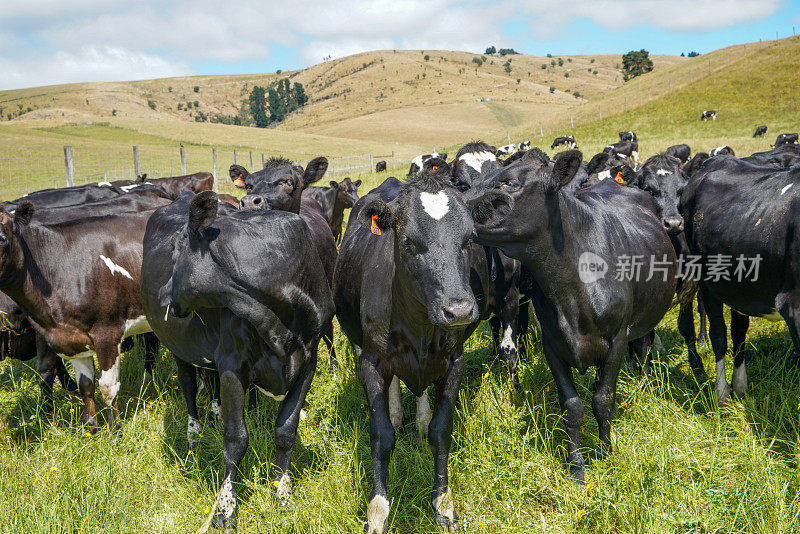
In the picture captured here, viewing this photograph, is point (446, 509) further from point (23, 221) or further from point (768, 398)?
point (23, 221)

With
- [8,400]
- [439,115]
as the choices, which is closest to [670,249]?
[8,400]

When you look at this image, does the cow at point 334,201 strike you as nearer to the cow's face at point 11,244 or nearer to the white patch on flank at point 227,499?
the cow's face at point 11,244

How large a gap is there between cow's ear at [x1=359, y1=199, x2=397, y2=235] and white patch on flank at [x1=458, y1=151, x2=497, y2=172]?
10.8 feet

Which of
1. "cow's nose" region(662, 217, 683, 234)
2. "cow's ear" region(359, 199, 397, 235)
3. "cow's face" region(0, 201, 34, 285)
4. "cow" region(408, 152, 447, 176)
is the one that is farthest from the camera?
"cow" region(408, 152, 447, 176)

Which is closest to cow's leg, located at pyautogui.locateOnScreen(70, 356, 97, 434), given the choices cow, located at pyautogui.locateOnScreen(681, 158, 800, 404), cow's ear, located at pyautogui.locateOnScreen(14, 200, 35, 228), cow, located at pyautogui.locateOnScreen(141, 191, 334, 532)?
cow's ear, located at pyautogui.locateOnScreen(14, 200, 35, 228)

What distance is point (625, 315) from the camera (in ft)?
13.6

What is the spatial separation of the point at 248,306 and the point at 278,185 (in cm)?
326

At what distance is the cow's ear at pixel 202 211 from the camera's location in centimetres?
343

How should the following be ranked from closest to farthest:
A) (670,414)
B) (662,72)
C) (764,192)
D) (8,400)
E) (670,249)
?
(670,414), (764,192), (670,249), (8,400), (662,72)

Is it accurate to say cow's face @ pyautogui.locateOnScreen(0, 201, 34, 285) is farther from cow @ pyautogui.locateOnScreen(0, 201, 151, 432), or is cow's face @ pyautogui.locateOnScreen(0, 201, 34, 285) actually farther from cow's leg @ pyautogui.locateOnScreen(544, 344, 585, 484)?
cow's leg @ pyautogui.locateOnScreen(544, 344, 585, 484)

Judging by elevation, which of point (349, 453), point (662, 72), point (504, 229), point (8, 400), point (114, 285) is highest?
point (662, 72)

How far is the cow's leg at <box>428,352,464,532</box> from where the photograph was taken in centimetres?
360

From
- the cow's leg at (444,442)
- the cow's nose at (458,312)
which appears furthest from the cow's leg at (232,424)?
the cow's nose at (458,312)

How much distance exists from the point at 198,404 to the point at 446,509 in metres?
2.97
